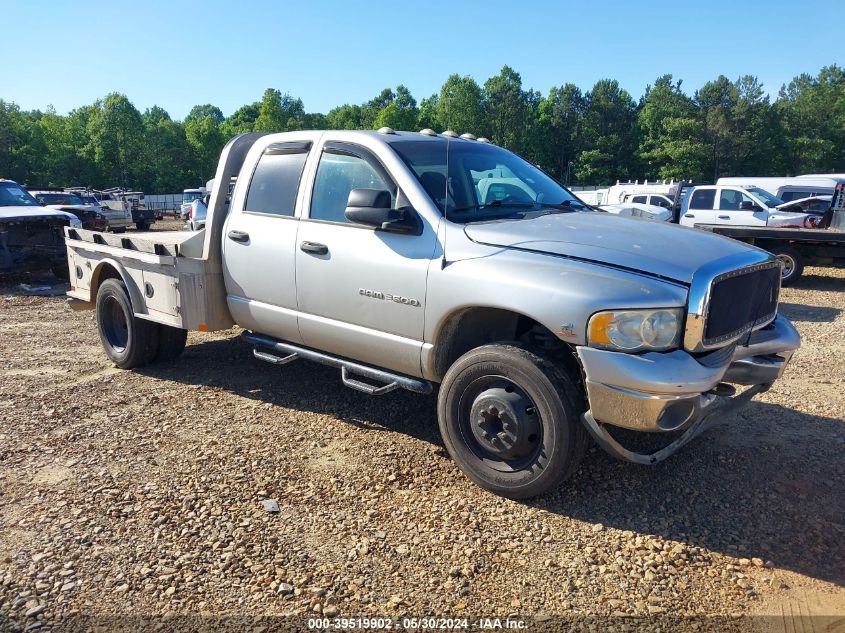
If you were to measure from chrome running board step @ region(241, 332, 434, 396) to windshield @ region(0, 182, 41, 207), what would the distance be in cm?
1038

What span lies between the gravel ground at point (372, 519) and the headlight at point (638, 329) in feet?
3.31

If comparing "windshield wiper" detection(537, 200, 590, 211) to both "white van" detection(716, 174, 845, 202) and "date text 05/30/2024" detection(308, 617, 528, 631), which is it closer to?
"date text 05/30/2024" detection(308, 617, 528, 631)

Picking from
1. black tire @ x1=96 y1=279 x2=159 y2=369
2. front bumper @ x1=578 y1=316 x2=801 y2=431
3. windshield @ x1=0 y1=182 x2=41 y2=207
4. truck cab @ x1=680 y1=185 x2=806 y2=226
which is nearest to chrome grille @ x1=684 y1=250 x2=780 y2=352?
front bumper @ x1=578 y1=316 x2=801 y2=431

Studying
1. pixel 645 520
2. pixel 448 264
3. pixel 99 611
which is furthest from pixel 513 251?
pixel 99 611

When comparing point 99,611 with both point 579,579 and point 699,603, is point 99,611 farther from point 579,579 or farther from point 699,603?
point 699,603

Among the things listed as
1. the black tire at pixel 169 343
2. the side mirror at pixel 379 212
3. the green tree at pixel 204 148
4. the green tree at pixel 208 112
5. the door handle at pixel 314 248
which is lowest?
the black tire at pixel 169 343

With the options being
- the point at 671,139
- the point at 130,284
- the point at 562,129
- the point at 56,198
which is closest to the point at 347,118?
the point at 562,129

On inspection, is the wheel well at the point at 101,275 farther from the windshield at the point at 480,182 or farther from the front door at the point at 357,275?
the windshield at the point at 480,182

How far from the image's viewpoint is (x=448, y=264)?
12.3 feet

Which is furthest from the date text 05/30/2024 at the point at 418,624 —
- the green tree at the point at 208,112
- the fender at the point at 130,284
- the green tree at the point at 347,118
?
the green tree at the point at 208,112

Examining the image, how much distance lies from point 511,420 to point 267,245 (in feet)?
7.82

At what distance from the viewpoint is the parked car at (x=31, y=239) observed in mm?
10727

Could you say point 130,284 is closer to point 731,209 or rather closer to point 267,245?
point 267,245

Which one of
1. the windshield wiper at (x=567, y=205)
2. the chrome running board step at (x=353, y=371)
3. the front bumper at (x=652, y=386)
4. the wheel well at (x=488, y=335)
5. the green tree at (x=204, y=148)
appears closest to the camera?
the front bumper at (x=652, y=386)
